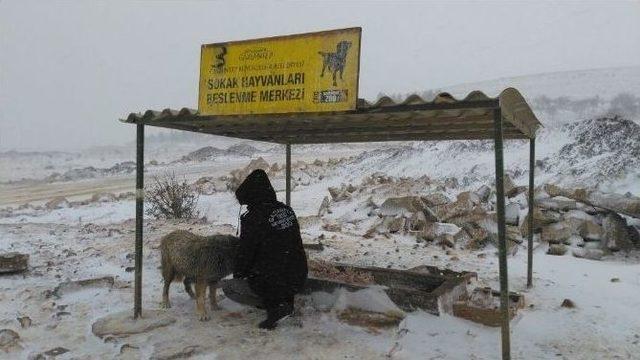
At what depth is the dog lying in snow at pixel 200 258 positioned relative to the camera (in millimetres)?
5578

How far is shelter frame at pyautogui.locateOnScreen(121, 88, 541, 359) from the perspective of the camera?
4379 millimetres

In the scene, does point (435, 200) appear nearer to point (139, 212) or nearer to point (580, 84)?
point (139, 212)

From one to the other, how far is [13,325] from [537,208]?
9.69 meters

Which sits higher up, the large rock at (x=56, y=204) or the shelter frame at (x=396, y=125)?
the shelter frame at (x=396, y=125)

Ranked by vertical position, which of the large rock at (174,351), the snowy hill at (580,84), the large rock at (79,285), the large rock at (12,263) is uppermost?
the snowy hill at (580,84)

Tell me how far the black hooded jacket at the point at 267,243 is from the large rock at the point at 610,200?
23.2 feet

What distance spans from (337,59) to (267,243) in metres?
2.15

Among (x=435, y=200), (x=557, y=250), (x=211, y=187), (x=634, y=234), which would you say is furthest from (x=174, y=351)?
(x=211, y=187)

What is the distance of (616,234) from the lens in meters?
9.06

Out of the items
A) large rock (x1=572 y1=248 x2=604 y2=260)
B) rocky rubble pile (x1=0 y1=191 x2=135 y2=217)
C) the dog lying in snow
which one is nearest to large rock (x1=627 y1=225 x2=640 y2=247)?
large rock (x1=572 y1=248 x2=604 y2=260)

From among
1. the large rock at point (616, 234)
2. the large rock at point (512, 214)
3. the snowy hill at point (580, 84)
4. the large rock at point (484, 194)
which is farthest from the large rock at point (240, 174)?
the snowy hill at point (580, 84)

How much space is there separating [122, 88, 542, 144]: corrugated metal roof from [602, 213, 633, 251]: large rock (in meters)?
3.79

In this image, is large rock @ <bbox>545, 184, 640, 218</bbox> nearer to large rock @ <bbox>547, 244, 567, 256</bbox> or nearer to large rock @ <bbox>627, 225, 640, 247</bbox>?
large rock @ <bbox>627, 225, 640, 247</bbox>

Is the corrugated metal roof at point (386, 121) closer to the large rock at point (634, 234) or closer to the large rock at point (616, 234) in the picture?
the large rock at point (616, 234)
